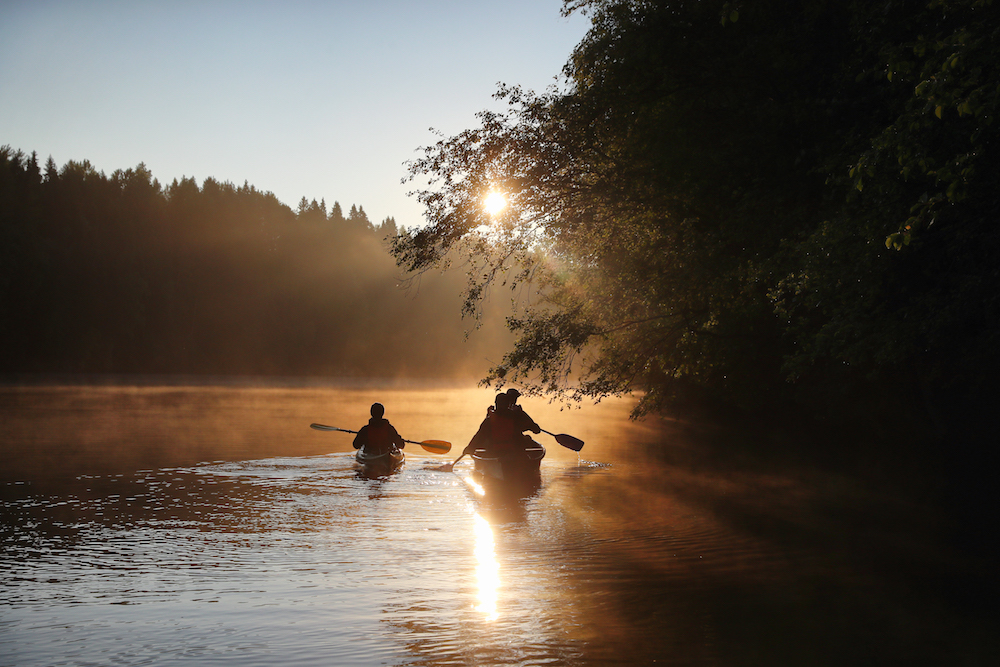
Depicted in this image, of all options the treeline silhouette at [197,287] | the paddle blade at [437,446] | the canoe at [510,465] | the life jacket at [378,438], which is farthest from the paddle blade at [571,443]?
the treeline silhouette at [197,287]

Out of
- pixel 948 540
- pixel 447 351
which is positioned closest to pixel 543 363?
pixel 948 540

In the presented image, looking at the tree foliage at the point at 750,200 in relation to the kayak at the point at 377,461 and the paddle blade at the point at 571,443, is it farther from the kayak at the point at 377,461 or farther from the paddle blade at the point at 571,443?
the kayak at the point at 377,461

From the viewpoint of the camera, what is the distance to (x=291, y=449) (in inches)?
706

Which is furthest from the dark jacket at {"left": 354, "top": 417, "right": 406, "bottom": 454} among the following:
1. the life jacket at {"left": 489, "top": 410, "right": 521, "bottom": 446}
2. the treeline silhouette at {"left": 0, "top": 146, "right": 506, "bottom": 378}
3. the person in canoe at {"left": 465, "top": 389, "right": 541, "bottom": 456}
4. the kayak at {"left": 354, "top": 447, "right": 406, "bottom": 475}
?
the treeline silhouette at {"left": 0, "top": 146, "right": 506, "bottom": 378}

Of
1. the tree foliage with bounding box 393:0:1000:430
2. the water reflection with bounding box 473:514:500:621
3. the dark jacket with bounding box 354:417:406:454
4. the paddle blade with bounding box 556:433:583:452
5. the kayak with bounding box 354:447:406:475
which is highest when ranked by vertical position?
the tree foliage with bounding box 393:0:1000:430

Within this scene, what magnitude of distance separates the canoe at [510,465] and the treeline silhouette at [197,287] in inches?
1690

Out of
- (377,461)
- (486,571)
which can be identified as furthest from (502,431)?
(486,571)

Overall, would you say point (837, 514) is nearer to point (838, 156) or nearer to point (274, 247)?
point (838, 156)

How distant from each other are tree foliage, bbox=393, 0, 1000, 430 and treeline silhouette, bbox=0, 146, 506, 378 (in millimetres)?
40905

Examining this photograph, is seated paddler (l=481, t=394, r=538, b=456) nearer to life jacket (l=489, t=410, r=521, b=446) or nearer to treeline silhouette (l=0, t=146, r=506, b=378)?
life jacket (l=489, t=410, r=521, b=446)

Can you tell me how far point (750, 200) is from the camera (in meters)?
12.4

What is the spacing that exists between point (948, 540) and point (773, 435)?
16232 millimetres

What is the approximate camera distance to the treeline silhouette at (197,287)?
193 feet

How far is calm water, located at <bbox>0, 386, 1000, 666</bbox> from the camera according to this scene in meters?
5.23
